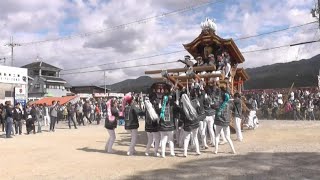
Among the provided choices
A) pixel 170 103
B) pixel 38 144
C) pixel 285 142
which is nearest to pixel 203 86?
pixel 170 103

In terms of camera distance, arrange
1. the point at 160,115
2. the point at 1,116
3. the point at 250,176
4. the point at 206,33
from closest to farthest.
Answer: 1. the point at 250,176
2. the point at 160,115
3. the point at 206,33
4. the point at 1,116

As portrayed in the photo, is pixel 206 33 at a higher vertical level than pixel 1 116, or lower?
higher

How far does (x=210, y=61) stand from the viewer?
1638 cm

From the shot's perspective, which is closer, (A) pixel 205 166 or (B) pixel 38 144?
(A) pixel 205 166

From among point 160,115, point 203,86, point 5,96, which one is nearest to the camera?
point 160,115

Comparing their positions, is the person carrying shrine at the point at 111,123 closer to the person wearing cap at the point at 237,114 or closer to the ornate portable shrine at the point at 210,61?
the ornate portable shrine at the point at 210,61

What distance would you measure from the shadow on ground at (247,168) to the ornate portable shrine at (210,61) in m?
4.52

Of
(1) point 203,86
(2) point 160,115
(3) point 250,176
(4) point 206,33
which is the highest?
(4) point 206,33

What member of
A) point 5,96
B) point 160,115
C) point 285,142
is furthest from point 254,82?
point 160,115

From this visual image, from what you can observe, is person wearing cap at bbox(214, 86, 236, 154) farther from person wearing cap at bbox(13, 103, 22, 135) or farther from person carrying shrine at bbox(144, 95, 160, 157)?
person wearing cap at bbox(13, 103, 22, 135)

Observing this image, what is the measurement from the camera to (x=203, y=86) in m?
12.8

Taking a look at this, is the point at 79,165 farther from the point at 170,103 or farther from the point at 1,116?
the point at 1,116

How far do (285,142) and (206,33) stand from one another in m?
5.93

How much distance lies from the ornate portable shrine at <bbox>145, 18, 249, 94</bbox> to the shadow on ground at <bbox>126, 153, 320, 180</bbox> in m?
4.52
